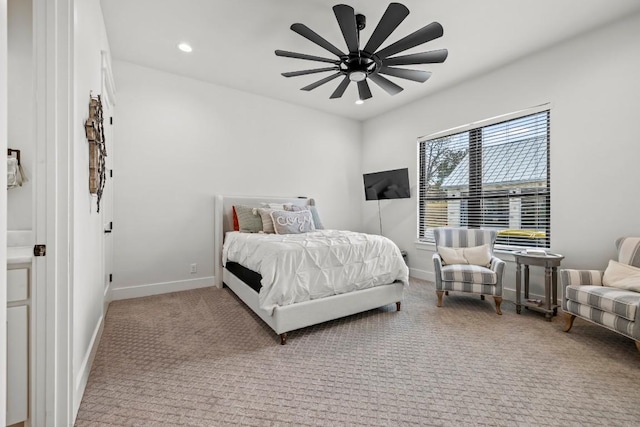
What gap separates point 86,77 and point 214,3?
1.34 m

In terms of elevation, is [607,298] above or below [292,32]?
below

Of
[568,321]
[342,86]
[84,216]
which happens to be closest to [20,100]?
[84,216]

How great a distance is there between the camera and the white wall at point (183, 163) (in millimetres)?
3309

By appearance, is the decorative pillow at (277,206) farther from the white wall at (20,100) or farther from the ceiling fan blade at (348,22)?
the white wall at (20,100)

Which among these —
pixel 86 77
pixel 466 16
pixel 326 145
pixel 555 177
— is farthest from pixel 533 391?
pixel 326 145

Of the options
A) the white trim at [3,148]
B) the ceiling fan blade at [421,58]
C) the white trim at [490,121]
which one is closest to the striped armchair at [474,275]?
the white trim at [490,121]

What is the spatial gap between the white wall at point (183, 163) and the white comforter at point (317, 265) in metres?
1.21

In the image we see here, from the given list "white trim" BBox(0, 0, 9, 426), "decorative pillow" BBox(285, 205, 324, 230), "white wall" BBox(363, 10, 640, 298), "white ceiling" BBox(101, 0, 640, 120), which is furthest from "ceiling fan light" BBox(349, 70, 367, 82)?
"white trim" BBox(0, 0, 9, 426)

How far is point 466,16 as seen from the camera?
8.32 ft

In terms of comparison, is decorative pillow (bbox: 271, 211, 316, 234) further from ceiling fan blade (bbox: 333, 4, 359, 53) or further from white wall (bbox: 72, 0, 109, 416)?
ceiling fan blade (bbox: 333, 4, 359, 53)

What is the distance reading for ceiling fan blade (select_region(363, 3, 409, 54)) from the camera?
6.04 ft

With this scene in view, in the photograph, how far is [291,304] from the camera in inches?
87.3

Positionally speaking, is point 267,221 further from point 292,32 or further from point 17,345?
point 17,345

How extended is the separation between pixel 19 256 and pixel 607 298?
3.72 meters
